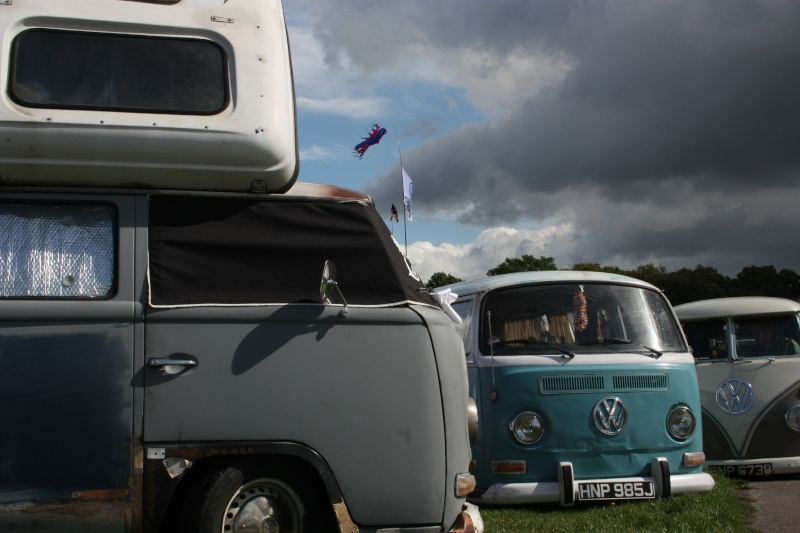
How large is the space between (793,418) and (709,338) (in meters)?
1.39

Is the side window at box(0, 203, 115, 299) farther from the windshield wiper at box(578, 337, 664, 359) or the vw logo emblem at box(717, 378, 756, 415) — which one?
the vw logo emblem at box(717, 378, 756, 415)

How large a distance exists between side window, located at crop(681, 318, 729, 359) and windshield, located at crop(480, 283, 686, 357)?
8.24 feet

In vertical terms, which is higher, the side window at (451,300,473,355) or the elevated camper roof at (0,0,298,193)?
the elevated camper roof at (0,0,298,193)

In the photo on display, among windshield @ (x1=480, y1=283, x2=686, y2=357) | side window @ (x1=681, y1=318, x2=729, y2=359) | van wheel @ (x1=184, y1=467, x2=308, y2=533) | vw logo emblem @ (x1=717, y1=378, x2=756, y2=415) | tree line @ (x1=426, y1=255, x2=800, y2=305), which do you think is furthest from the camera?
tree line @ (x1=426, y1=255, x2=800, y2=305)

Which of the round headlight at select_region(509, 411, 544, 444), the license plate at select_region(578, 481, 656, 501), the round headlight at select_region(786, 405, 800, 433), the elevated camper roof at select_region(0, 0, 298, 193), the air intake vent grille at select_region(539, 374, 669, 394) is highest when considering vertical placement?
the elevated camper roof at select_region(0, 0, 298, 193)

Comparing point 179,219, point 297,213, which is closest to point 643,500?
point 297,213

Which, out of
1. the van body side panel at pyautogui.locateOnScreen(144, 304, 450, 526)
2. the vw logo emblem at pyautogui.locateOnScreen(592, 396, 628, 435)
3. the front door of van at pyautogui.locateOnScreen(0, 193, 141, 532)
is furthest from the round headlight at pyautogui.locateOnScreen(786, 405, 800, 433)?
the front door of van at pyautogui.locateOnScreen(0, 193, 141, 532)

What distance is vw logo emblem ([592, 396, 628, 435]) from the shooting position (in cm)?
760

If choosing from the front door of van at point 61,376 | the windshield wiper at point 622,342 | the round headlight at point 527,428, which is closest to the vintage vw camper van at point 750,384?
the windshield wiper at point 622,342

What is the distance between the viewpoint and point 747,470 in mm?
9797

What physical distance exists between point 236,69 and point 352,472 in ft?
7.59

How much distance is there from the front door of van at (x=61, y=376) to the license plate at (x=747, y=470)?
24.6 ft

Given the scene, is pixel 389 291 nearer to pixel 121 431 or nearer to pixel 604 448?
pixel 121 431

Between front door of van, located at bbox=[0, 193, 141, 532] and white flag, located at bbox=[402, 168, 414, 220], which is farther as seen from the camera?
white flag, located at bbox=[402, 168, 414, 220]
